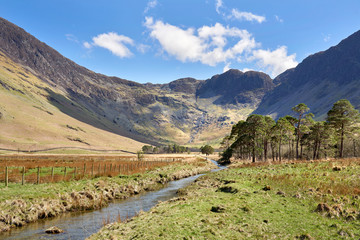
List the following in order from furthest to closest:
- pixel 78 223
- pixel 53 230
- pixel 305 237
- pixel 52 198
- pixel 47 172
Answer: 1. pixel 47 172
2. pixel 52 198
3. pixel 78 223
4. pixel 53 230
5. pixel 305 237

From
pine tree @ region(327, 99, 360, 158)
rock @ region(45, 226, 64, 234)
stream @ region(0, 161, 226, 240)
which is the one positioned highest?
pine tree @ region(327, 99, 360, 158)

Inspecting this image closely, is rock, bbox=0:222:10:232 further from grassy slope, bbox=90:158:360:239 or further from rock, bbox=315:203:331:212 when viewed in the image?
rock, bbox=315:203:331:212

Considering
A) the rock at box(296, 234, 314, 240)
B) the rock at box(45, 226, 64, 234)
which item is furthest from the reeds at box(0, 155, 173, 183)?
the rock at box(296, 234, 314, 240)

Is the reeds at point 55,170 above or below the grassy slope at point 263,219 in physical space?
below

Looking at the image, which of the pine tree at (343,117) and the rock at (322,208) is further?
the pine tree at (343,117)

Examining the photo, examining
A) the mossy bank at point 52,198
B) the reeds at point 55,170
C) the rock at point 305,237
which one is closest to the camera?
the rock at point 305,237

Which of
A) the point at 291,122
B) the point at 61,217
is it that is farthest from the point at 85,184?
the point at 291,122

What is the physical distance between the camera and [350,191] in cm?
1789

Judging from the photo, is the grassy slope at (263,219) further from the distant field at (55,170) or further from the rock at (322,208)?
the distant field at (55,170)

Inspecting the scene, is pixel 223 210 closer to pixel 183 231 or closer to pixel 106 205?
pixel 183 231

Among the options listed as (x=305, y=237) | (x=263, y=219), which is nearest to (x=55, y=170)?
(x=263, y=219)

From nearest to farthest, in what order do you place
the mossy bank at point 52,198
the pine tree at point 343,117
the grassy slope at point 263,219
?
the grassy slope at point 263,219
the mossy bank at point 52,198
the pine tree at point 343,117

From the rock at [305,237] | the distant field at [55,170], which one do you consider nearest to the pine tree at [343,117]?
the distant field at [55,170]

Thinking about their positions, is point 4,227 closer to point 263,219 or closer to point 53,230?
point 53,230
